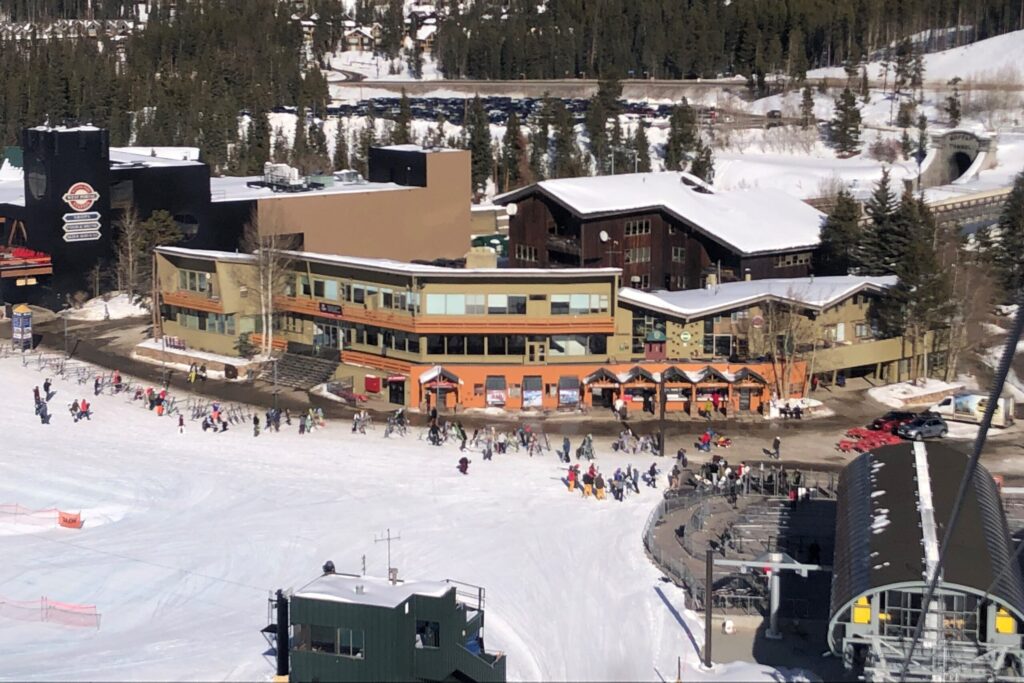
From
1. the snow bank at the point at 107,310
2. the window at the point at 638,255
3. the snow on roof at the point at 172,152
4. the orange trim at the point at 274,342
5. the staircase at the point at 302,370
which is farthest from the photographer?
the snow on roof at the point at 172,152

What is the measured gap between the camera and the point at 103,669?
113 feet

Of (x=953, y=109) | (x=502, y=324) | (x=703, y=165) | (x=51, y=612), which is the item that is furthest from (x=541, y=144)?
(x=51, y=612)

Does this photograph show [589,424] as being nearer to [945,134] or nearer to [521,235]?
[521,235]

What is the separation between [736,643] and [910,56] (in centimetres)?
10237

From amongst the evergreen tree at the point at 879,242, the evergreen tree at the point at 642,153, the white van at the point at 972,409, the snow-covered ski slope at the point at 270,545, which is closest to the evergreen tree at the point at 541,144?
the evergreen tree at the point at 642,153

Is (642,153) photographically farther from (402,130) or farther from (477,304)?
(477,304)

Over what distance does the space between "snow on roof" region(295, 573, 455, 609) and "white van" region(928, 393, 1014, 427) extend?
30.3 meters

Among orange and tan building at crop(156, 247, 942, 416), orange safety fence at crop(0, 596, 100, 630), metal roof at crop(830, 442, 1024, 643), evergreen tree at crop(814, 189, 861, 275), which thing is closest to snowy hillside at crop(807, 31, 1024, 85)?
evergreen tree at crop(814, 189, 861, 275)

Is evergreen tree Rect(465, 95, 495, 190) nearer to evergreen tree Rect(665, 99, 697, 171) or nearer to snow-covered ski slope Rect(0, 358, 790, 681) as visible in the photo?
evergreen tree Rect(665, 99, 697, 171)

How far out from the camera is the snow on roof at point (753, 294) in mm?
59375

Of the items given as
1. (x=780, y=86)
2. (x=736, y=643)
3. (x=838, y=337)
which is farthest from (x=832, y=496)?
(x=780, y=86)

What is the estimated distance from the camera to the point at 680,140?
106250mm

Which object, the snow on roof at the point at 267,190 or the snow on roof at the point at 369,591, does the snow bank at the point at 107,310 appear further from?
the snow on roof at the point at 369,591

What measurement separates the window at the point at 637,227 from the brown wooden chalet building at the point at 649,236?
4 centimetres
